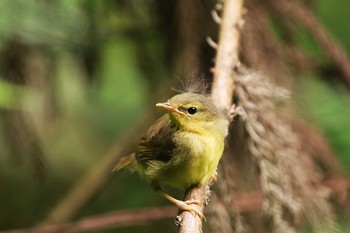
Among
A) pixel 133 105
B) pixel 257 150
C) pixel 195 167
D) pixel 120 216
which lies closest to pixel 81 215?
pixel 133 105

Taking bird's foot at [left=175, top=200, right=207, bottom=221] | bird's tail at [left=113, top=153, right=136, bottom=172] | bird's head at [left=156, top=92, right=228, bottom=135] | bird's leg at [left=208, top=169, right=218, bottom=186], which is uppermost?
bird's head at [left=156, top=92, right=228, bottom=135]

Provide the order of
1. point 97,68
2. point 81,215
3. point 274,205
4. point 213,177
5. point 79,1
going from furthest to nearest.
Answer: point 81,215 < point 97,68 < point 79,1 < point 213,177 < point 274,205

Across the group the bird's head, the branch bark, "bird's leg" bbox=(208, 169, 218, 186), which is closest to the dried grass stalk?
the branch bark

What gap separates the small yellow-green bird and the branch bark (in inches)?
2.6

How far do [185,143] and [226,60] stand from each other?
A: 0.43 m

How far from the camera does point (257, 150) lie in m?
2.81

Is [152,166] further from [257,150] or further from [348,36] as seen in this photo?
[348,36]

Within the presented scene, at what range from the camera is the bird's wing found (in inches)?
128

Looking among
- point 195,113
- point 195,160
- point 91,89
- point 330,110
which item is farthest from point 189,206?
point 91,89

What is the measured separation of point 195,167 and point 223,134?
20 cm

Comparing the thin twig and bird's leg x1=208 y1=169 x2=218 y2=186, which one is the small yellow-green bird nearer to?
bird's leg x1=208 y1=169 x2=218 y2=186

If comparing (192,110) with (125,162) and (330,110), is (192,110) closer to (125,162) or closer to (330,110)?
(125,162)

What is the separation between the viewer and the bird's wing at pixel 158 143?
324cm

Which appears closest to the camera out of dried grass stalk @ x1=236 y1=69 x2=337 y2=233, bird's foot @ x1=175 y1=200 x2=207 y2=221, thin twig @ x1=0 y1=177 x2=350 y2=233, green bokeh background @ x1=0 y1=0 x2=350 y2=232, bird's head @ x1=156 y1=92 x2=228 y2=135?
bird's foot @ x1=175 y1=200 x2=207 y2=221
